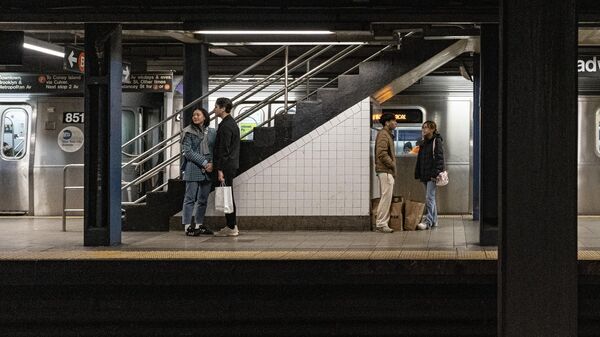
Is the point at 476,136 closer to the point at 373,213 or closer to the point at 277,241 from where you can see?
the point at 373,213

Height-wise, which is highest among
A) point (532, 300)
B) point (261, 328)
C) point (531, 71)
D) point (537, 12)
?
point (537, 12)

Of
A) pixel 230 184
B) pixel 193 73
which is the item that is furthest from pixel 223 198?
pixel 193 73

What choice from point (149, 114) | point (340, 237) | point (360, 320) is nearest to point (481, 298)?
point (360, 320)

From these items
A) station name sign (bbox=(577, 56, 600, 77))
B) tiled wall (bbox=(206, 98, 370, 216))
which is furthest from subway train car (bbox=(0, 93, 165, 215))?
station name sign (bbox=(577, 56, 600, 77))

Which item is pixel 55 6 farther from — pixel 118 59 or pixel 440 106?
pixel 440 106

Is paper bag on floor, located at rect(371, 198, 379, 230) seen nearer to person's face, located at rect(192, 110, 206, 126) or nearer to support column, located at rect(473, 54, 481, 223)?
support column, located at rect(473, 54, 481, 223)

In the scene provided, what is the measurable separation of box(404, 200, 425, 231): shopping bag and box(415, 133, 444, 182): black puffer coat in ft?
2.30

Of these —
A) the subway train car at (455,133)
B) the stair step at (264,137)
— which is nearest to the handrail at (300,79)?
the stair step at (264,137)

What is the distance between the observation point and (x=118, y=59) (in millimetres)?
9258

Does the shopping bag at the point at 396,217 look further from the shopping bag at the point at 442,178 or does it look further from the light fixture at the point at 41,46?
the light fixture at the point at 41,46

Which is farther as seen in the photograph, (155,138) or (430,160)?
(155,138)

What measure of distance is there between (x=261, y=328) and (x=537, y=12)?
165 inches

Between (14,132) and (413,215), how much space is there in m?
7.37

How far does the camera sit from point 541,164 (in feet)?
12.1
